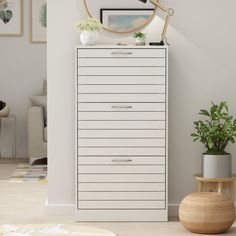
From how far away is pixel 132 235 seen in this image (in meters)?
5.44

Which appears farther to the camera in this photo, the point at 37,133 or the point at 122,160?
the point at 37,133

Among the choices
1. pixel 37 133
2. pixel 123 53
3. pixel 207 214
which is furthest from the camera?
pixel 37 133

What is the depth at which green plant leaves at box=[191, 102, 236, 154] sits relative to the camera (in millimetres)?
5801

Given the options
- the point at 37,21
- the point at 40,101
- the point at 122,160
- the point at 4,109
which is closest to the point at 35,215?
the point at 122,160

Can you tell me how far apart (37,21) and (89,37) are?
4.18 metres

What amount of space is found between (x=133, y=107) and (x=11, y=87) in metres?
4.36

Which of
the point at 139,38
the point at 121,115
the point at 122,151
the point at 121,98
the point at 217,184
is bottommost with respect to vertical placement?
the point at 217,184

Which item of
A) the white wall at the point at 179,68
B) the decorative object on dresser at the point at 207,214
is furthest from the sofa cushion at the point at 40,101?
the decorative object on dresser at the point at 207,214

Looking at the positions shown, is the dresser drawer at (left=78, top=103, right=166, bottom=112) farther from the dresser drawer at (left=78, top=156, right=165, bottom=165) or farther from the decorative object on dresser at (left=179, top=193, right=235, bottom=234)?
the decorative object on dresser at (left=179, top=193, right=235, bottom=234)

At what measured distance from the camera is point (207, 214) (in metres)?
5.44

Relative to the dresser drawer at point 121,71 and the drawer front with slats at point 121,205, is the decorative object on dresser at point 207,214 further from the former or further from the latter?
the dresser drawer at point 121,71

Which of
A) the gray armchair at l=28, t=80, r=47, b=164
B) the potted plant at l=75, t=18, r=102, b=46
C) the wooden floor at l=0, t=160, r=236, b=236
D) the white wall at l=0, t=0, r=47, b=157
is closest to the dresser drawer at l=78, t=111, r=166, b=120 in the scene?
the potted plant at l=75, t=18, r=102, b=46

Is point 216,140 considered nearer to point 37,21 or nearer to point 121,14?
point 121,14

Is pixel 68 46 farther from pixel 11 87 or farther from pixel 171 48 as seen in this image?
pixel 11 87
